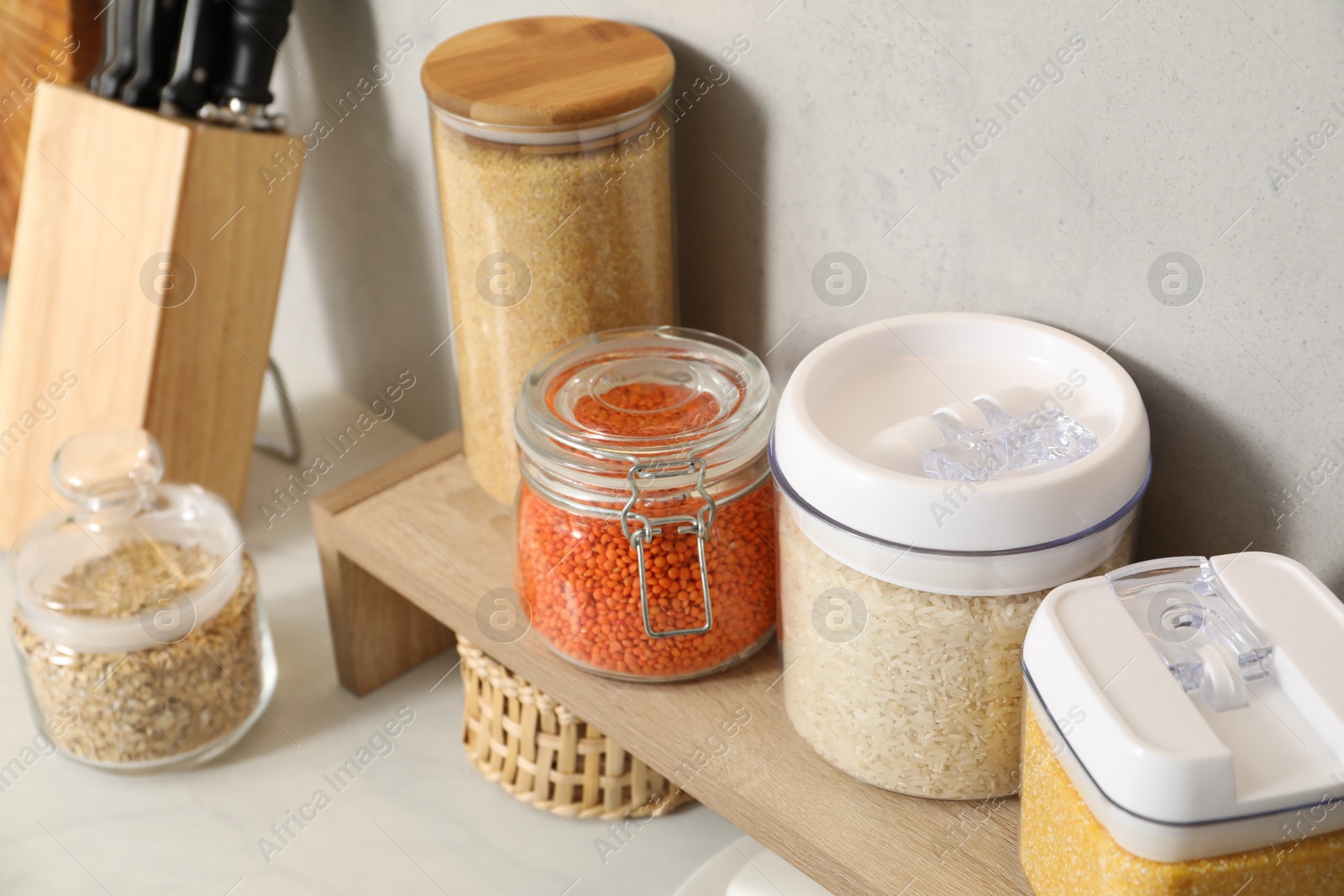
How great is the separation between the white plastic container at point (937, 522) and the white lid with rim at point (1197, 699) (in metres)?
0.03

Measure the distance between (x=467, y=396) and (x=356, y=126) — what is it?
1.07 ft

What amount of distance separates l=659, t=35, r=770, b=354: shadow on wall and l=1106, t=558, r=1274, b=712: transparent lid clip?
1.04 ft

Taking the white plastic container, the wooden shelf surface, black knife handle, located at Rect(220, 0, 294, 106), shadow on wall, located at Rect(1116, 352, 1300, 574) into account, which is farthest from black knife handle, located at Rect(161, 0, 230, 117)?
shadow on wall, located at Rect(1116, 352, 1300, 574)

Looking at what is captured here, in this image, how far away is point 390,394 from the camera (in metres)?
1.10

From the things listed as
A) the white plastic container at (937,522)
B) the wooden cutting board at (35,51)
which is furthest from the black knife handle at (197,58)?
the white plastic container at (937,522)

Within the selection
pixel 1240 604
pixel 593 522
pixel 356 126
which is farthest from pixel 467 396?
pixel 1240 604

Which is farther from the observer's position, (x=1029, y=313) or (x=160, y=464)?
(x=160, y=464)

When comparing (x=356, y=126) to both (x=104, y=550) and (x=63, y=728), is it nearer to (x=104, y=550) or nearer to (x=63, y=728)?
(x=104, y=550)

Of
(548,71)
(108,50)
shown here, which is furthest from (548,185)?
(108,50)

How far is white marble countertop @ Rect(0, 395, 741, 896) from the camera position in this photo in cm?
71

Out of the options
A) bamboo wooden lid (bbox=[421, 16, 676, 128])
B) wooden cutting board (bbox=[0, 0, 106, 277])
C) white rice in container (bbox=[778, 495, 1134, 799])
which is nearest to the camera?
white rice in container (bbox=[778, 495, 1134, 799])

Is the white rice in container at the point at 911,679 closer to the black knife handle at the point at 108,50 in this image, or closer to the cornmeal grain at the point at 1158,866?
the cornmeal grain at the point at 1158,866

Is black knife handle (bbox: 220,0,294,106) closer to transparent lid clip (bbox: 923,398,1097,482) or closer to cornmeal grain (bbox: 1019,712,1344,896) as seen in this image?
transparent lid clip (bbox: 923,398,1097,482)

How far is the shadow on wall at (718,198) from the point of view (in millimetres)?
698
